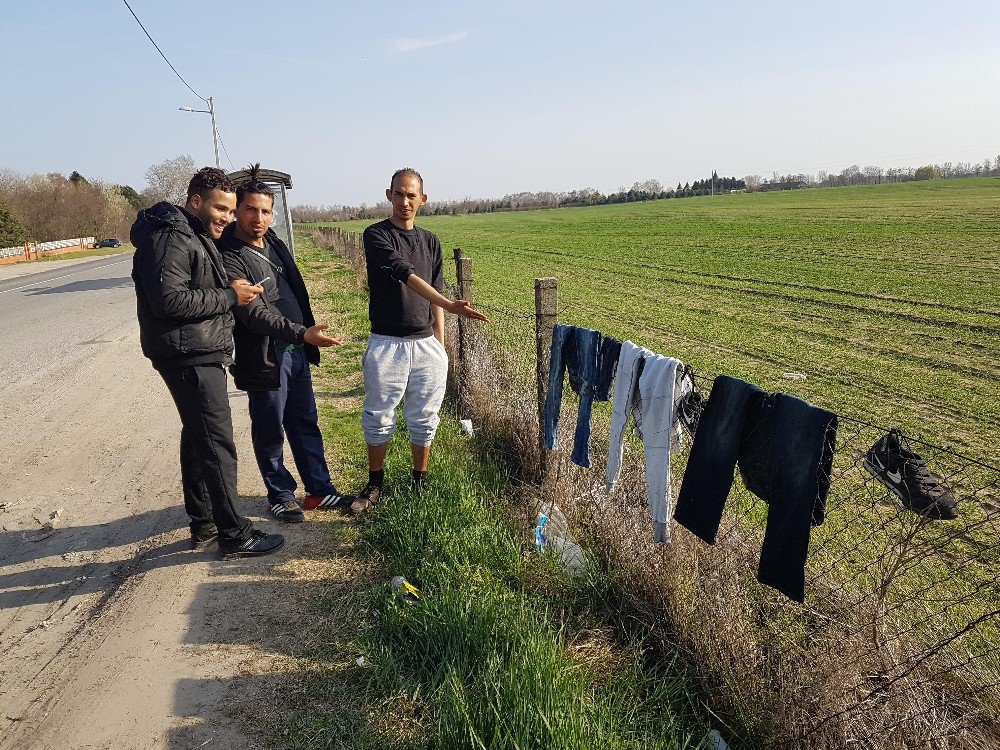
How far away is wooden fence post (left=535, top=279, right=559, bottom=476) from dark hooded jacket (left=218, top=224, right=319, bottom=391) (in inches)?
60.4

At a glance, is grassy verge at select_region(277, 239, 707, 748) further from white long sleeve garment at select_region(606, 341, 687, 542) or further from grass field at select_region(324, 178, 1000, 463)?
grass field at select_region(324, 178, 1000, 463)

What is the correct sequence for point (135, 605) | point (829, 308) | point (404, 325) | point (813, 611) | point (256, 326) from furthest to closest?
point (829, 308)
point (404, 325)
point (256, 326)
point (135, 605)
point (813, 611)

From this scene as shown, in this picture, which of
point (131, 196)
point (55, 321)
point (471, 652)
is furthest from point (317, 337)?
point (131, 196)

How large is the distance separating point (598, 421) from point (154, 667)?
151 inches

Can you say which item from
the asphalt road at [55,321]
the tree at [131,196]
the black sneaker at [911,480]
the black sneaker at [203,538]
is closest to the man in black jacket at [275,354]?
the black sneaker at [203,538]

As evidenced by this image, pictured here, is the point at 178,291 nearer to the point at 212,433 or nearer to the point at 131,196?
the point at 212,433

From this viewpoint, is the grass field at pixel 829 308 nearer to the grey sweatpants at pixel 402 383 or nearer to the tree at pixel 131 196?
the grey sweatpants at pixel 402 383

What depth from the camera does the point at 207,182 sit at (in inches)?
157

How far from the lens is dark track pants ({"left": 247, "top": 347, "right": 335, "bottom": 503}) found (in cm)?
462

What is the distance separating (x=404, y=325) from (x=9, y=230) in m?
48.8

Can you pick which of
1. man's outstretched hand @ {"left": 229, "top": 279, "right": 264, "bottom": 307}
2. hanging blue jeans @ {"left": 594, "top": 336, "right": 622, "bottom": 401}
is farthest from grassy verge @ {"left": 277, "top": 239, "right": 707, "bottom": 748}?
man's outstretched hand @ {"left": 229, "top": 279, "right": 264, "bottom": 307}

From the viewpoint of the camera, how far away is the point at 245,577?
3947 mm

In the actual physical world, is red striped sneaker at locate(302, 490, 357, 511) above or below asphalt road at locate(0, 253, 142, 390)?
below

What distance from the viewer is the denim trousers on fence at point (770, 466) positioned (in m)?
2.39
